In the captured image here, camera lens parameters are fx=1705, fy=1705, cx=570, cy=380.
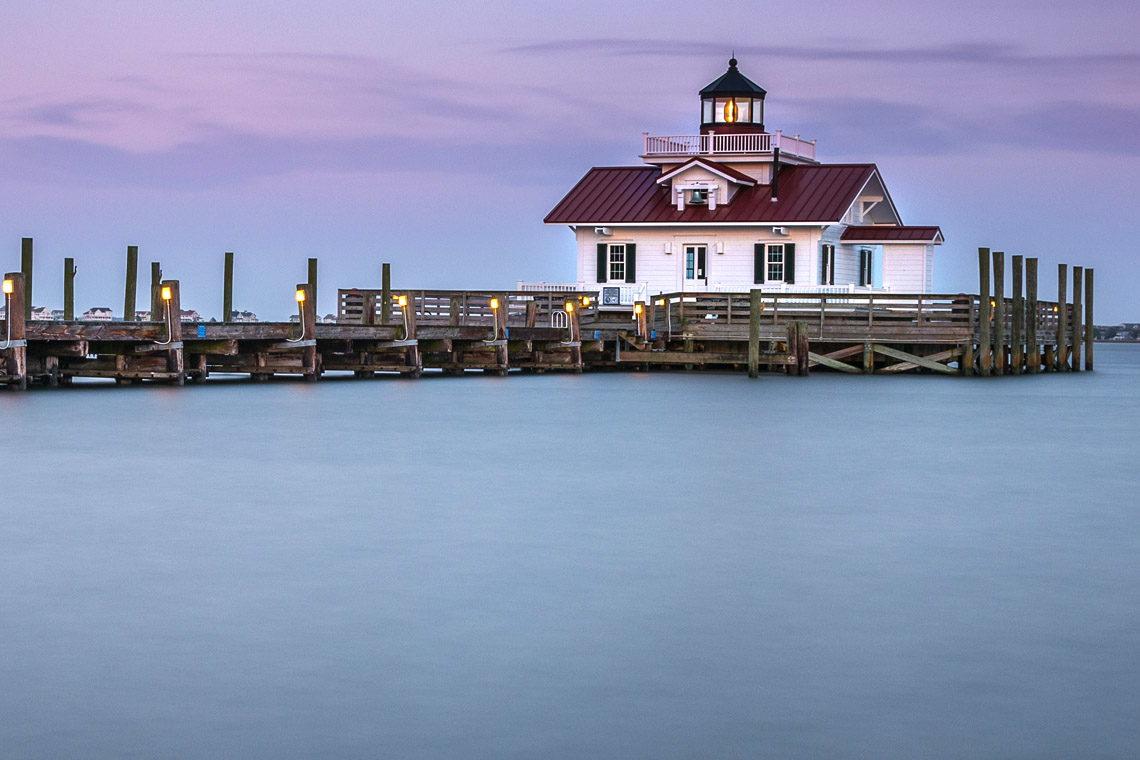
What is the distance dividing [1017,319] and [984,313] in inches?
146

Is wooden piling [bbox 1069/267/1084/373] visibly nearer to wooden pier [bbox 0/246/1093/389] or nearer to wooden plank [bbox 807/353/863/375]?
wooden pier [bbox 0/246/1093/389]

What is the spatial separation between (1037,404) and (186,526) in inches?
910

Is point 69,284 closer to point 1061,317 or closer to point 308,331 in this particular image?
point 308,331

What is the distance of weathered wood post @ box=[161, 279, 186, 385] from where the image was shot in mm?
29505

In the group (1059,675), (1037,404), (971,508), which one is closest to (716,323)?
Result: (1037,404)

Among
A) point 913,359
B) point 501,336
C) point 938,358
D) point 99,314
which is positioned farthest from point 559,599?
point 99,314


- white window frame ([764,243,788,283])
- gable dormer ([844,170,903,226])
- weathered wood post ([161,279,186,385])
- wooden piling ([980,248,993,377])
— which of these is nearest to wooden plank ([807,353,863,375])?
wooden piling ([980,248,993,377])

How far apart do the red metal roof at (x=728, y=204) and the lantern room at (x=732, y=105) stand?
6.32 ft

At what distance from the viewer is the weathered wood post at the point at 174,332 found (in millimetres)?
29505

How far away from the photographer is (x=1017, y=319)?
4419 centimetres

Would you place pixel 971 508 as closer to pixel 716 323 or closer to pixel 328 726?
pixel 328 726

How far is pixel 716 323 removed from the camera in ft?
141

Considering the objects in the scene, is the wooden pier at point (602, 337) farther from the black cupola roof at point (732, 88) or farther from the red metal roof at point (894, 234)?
the black cupola roof at point (732, 88)

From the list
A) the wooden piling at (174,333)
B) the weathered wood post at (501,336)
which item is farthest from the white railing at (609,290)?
the wooden piling at (174,333)
